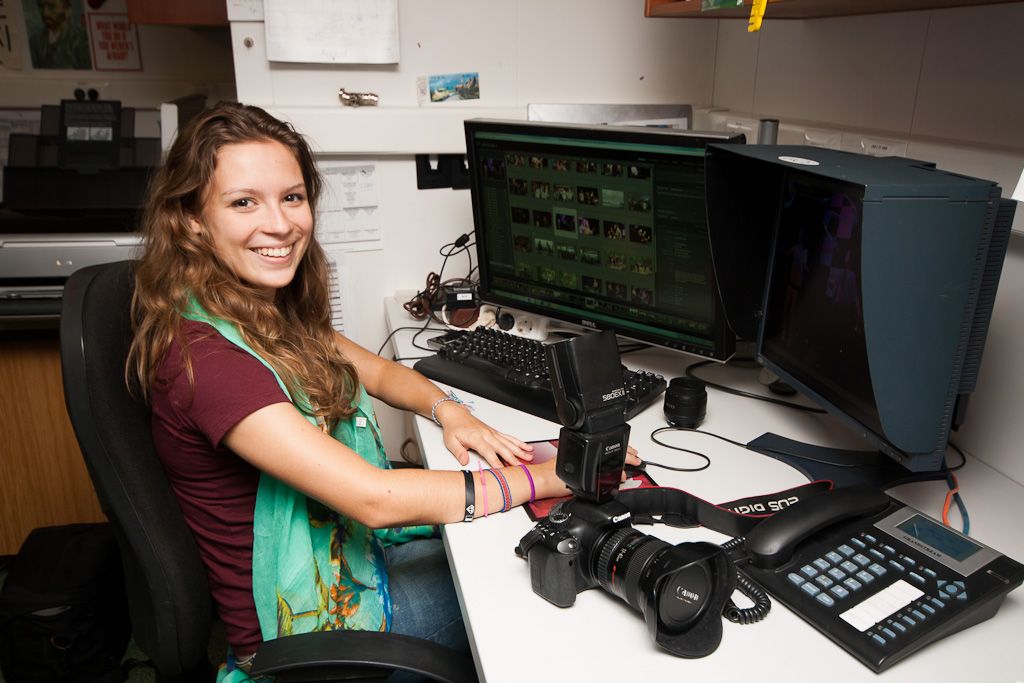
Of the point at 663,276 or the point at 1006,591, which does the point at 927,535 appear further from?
the point at 663,276

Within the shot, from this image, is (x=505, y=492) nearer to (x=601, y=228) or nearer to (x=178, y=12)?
(x=601, y=228)

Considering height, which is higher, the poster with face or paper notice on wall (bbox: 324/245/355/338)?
the poster with face

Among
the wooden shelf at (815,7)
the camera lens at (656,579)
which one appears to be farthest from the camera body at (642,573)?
the wooden shelf at (815,7)

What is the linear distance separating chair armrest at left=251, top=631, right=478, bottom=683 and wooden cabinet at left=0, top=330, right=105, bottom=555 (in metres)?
1.40

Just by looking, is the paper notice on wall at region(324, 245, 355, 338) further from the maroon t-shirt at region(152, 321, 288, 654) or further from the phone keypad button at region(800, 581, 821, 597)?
the phone keypad button at region(800, 581, 821, 597)

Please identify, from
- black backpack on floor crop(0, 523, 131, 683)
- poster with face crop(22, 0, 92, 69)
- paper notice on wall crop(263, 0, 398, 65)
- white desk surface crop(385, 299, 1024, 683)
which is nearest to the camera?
white desk surface crop(385, 299, 1024, 683)

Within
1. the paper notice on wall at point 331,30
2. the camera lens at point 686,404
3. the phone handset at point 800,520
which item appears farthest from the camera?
the paper notice on wall at point 331,30

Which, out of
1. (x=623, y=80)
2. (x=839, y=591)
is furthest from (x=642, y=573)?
(x=623, y=80)

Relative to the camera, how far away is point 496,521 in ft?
3.42

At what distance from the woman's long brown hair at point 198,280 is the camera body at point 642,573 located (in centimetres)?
46

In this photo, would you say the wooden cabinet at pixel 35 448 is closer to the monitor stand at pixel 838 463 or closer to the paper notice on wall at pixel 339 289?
Answer: the paper notice on wall at pixel 339 289

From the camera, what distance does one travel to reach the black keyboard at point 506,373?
1365 millimetres

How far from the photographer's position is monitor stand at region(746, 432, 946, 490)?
112cm

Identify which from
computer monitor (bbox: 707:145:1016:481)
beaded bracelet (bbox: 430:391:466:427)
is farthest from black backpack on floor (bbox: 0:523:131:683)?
computer monitor (bbox: 707:145:1016:481)
